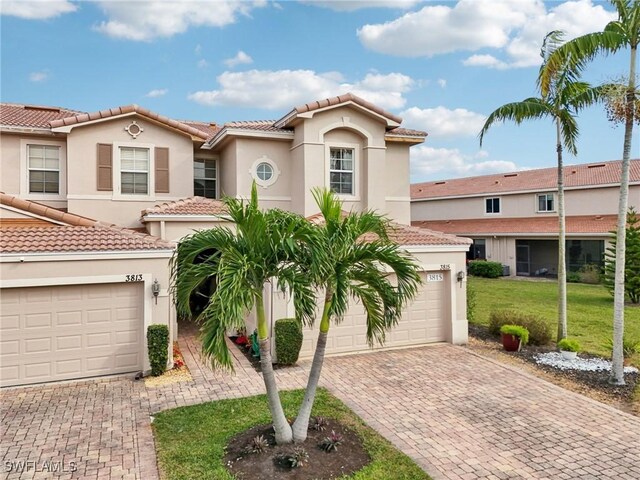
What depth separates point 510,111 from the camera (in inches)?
517

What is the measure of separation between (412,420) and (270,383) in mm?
3259

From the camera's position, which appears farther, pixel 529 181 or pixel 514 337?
pixel 529 181

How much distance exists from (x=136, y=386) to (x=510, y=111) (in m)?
13.3

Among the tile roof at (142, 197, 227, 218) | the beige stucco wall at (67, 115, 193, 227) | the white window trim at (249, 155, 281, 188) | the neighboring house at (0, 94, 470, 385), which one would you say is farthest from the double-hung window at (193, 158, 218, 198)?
the white window trim at (249, 155, 281, 188)

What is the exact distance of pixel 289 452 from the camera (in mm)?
6316

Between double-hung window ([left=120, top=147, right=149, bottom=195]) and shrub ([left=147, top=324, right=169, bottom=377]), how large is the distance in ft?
22.2

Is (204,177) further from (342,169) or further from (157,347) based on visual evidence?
(157,347)

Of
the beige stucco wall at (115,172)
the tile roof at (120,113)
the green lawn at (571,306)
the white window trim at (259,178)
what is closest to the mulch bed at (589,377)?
the green lawn at (571,306)

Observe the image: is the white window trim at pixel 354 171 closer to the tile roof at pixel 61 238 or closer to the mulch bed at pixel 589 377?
the tile roof at pixel 61 238

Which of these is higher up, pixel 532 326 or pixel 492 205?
pixel 492 205

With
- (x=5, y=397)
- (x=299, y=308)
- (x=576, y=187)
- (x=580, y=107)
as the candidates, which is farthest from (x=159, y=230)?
(x=576, y=187)

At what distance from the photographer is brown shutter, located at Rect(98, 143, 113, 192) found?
48.5ft

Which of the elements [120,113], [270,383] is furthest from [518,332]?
[120,113]

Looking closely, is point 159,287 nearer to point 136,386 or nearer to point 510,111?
point 136,386
